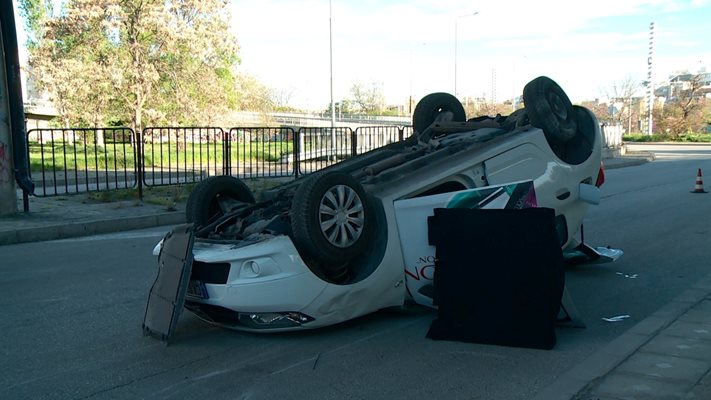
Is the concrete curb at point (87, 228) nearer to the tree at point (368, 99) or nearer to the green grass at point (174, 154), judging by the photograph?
the green grass at point (174, 154)

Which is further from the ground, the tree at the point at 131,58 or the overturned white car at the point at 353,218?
the tree at the point at 131,58

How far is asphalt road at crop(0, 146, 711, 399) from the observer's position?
13.7ft

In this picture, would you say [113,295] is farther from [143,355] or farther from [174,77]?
[174,77]

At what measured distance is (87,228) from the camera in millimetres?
11141

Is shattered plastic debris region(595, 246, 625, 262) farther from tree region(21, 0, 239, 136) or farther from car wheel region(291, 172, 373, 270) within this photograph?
tree region(21, 0, 239, 136)

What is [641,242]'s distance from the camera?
9.46 meters

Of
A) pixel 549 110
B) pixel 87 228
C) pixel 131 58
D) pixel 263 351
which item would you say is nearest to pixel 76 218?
pixel 87 228

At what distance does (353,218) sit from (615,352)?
2127 millimetres

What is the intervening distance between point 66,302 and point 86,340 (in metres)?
1.36

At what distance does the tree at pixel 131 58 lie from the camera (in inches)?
1061

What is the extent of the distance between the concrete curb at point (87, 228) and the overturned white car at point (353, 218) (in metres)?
5.92

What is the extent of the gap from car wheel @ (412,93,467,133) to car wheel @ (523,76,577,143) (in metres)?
1.24

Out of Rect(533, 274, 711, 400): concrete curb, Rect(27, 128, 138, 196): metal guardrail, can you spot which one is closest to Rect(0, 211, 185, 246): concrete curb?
Rect(27, 128, 138, 196): metal guardrail

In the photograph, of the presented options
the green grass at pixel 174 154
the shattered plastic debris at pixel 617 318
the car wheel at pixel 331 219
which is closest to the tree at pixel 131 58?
the green grass at pixel 174 154
